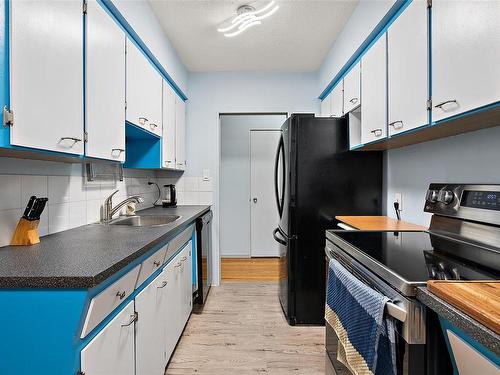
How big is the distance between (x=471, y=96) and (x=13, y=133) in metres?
1.54

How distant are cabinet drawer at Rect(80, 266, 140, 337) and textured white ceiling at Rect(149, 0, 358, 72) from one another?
195cm

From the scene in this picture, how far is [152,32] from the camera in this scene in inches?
86.7

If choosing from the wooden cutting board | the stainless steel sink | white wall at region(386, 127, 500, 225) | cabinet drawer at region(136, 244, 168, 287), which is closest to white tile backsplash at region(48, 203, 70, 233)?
cabinet drawer at region(136, 244, 168, 287)

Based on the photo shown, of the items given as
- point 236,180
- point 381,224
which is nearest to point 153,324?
point 381,224

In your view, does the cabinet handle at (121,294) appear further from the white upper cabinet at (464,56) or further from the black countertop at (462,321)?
the white upper cabinet at (464,56)

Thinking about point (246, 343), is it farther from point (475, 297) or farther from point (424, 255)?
point (475, 297)

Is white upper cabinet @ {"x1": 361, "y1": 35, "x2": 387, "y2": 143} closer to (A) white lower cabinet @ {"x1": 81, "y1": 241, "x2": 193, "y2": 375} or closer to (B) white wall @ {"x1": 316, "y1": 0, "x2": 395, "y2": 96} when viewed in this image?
(B) white wall @ {"x1": 316, "y1": 0, "x2": 395, "y2": 96}

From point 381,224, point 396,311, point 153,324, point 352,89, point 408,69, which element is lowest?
point 153,324

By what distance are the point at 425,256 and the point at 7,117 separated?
4.83 ft

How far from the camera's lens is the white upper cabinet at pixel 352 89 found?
2129mm

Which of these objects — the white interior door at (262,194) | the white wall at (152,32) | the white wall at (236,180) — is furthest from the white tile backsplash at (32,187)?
the white interior door at (262,194)

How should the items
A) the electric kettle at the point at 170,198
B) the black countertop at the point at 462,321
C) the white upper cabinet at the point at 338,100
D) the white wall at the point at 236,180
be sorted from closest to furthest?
the black countertop at the point at 462,321 → the white upper cabinet at the point at 338,100 → the electric kettle at the point at 170,198 → the white wall at the point at 236,180

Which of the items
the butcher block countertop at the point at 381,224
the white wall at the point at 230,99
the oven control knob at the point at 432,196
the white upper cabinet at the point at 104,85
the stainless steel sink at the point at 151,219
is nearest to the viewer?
the white upper cabinet at the point at 104,85

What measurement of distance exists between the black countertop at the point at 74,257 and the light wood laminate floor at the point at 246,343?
3.15 feet
